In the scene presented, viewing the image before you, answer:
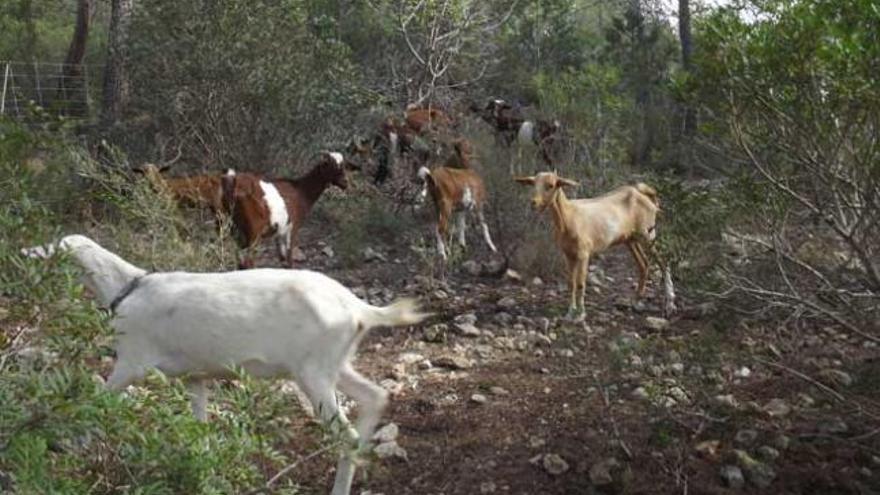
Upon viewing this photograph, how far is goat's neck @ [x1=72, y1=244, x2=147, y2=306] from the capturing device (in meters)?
5.13

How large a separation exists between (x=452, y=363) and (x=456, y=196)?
13.3 feet

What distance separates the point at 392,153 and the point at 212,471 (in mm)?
11249

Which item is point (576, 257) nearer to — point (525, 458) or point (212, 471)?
point (525, 458)

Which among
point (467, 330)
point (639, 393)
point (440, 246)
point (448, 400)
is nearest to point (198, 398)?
point (448, 400)

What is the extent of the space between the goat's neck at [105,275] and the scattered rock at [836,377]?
398cm

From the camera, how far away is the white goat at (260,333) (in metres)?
4.83

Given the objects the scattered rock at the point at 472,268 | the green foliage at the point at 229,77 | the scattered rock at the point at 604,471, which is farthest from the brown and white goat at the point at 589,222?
the green foliage at the point at 229,77

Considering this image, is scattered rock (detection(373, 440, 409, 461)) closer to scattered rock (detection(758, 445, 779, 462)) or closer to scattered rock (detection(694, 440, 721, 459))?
scattered rock (detection(694, 440, 721, 459))

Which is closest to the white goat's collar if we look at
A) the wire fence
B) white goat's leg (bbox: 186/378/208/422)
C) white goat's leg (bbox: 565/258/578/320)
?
white goat's leg (bbox: 186/378/208/422)

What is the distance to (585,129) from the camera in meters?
13.3

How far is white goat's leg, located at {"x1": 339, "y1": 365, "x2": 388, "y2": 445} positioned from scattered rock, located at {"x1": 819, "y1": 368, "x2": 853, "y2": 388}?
111 inches

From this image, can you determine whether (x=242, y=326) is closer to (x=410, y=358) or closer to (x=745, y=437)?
(x=410, y=358)

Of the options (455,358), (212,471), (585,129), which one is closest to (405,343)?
(455,358)

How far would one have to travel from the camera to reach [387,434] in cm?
566
